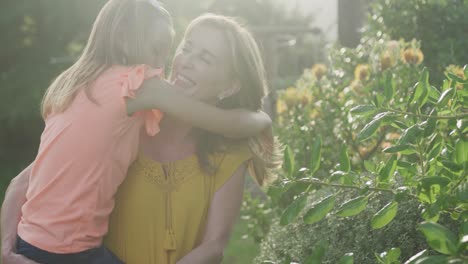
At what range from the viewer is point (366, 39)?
6.11 metres

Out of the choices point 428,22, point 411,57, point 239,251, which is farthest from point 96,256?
point 428,22

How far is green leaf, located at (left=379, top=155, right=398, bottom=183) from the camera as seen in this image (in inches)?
77.3

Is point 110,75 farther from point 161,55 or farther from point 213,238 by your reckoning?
point 213,238

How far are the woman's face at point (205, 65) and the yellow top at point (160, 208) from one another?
10.0 inches

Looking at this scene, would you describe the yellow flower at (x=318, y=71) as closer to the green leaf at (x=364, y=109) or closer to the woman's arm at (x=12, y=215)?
the woman's arm at (x=12, y=215)

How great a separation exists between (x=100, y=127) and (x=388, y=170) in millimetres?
1165

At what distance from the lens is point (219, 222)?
2.88 metres

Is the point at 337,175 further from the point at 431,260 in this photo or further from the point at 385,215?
the point at 431,260

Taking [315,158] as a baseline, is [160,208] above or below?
below

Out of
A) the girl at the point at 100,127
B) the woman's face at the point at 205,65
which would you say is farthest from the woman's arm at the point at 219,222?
the woman's face at the point at 205,65

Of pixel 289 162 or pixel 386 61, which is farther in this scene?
pixel 386 61

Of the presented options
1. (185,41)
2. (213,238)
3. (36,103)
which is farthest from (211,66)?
(36,103)

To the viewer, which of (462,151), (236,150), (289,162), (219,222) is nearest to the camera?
(462,151)

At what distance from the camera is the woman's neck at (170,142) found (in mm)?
2998
